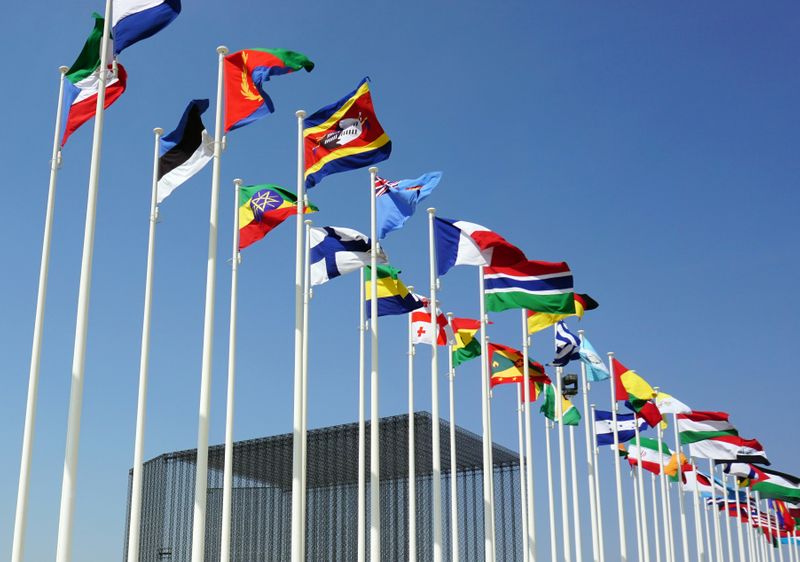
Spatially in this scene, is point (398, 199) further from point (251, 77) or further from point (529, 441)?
point (529, 441)

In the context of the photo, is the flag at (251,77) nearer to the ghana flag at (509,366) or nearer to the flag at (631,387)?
the ghana flag at (509,366)

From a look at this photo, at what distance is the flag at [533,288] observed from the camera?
21.9 meters

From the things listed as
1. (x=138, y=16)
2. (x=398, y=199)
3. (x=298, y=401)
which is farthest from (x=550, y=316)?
(x=138, y=16)

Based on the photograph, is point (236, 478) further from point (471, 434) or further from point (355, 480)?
point (471, 434)

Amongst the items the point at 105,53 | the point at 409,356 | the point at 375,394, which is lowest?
the point at 375,394

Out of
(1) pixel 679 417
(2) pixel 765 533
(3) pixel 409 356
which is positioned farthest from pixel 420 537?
(3) pixel 409 356

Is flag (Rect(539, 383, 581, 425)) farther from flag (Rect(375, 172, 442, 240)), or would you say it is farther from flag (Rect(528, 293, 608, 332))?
flag (Rect(375, 172, 442, 240))

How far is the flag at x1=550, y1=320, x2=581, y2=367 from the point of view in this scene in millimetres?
27016

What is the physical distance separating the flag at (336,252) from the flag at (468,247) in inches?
92.3

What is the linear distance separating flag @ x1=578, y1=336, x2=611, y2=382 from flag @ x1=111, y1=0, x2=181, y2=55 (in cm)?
1746

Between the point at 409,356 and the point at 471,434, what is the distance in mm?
18820

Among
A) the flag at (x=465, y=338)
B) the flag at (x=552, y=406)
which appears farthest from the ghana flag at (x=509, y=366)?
the flag at (x=552, y=406)

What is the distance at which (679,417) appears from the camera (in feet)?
115

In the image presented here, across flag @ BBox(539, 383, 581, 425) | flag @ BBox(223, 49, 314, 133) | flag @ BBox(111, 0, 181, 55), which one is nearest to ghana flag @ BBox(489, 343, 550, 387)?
flag @ BBox(539, 383, 581, 425)
